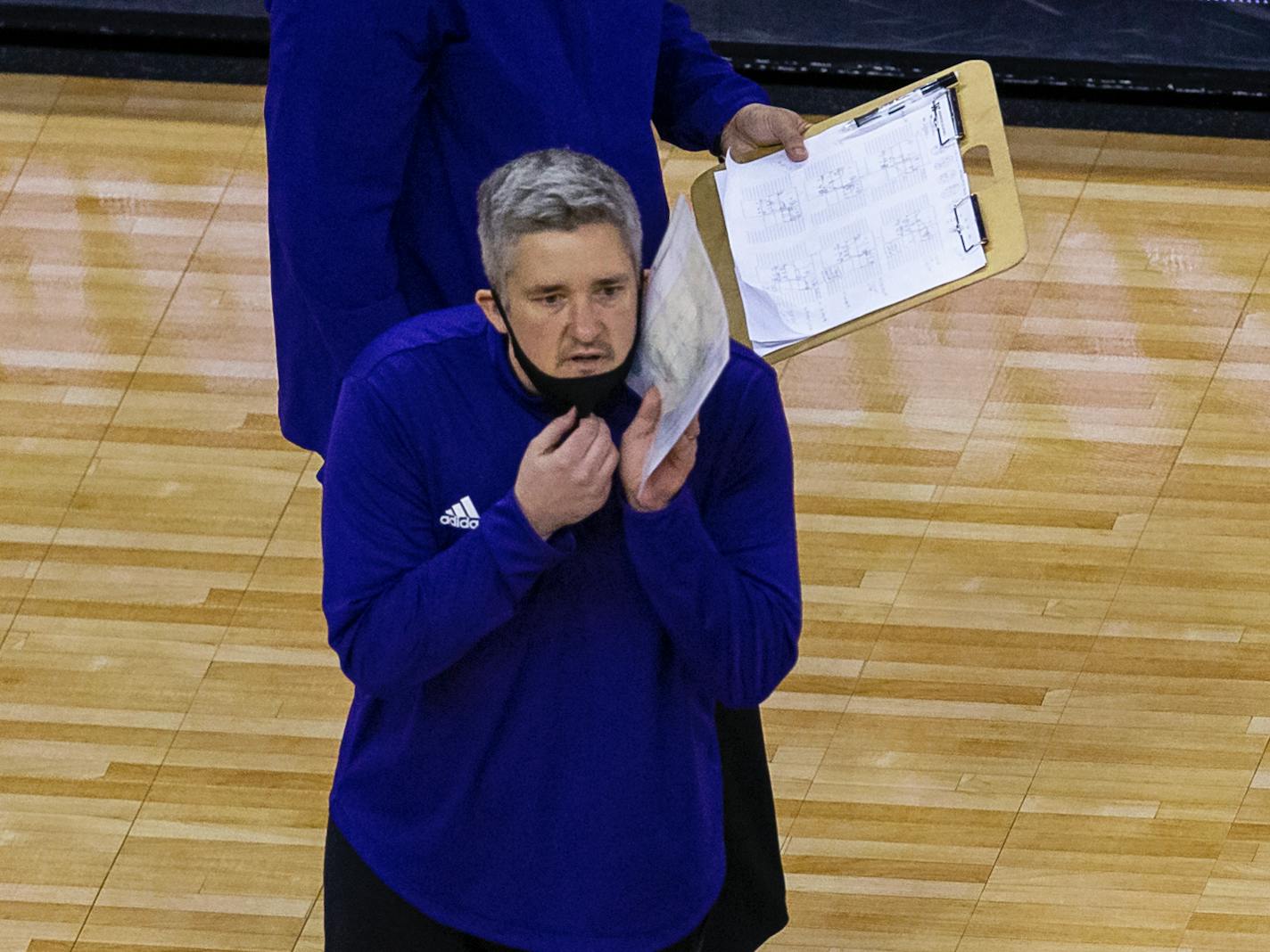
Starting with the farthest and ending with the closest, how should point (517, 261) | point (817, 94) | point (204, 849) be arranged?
1. point (817, 94)
2. point (204, 849)
3. point (517, 261)

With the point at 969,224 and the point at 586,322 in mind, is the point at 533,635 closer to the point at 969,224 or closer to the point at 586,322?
the point at 586,322

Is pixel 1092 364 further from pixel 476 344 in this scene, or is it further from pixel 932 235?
pixel 476 344

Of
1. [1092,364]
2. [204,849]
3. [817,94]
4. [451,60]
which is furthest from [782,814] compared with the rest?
[817,94]

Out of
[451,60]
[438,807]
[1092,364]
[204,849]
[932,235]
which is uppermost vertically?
[451,60]

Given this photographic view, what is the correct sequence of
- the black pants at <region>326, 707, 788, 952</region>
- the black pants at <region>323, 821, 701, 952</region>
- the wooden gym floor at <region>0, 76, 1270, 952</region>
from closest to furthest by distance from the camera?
the black pants at <region>323, 821, 701, 952</region>
the black pants at <region>326, 707, 788, 952</region>
the wooden gym floor at <region>0, 76, 1270, 952</region>

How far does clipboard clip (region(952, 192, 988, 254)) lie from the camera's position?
175cm

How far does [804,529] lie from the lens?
3.02 m

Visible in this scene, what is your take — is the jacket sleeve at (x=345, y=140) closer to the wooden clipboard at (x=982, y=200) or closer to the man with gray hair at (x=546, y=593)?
the man with gray hair at (x=546, y=593)

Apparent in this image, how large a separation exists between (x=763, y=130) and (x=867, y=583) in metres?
1.20

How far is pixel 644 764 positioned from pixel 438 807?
185 mm

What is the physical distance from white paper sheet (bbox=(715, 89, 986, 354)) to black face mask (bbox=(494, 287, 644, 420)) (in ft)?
1.15

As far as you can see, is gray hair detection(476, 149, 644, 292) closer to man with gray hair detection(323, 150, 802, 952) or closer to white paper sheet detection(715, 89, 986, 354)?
man with gray hair detection(323, 150, 802, 952)

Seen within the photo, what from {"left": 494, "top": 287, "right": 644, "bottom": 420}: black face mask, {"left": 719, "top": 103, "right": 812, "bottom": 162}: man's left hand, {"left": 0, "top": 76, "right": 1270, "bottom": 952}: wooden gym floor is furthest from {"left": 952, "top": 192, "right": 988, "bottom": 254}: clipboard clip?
{"left": 0, "top": 76, "right": 1270, "bottom": 952}: wooden gym floor

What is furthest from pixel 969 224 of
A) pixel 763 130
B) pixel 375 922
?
pixel 375 922
